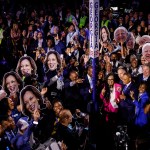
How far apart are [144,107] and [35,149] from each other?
6.70 ft

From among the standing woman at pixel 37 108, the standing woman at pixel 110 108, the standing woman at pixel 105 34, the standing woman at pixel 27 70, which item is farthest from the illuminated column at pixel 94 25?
the standing woman at pixel 105 34

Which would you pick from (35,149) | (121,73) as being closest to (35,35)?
(121,73)

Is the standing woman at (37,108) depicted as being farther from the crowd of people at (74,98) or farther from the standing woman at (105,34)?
the standing woman at (105,34)

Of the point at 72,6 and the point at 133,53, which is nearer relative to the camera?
the point at 133,53

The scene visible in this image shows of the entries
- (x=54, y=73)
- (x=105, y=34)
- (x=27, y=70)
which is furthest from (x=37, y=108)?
(x=105, y=34)

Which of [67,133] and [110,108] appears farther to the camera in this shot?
[110,108]

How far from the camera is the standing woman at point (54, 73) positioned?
699cm

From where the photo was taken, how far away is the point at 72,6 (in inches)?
747

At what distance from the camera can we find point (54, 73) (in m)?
7.21

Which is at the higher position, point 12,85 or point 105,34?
point 105,34

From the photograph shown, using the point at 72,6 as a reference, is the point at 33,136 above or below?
→ below

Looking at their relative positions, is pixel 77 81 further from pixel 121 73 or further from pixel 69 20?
pixel 69 20

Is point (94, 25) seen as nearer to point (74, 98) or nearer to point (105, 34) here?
point (74, 98)

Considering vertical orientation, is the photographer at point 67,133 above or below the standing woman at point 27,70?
below
